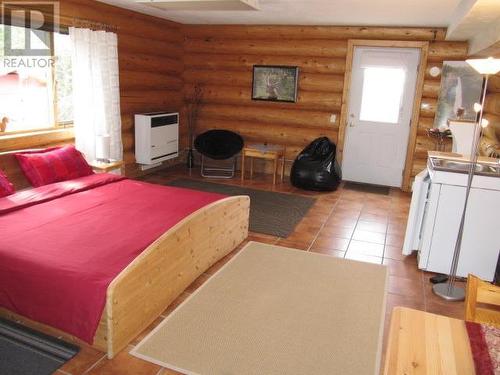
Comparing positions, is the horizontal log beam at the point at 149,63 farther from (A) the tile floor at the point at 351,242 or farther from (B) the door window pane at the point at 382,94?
(B) the door window pane at the point at 382,94

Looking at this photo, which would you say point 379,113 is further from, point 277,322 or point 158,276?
point 158,276

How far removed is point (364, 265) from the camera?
379 centimetres

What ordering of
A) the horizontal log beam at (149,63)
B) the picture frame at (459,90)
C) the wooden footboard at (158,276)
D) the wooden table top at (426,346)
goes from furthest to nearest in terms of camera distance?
1. the horizontal log beam at (149,63)
2. the picture frame at (459,90)
3. the wooden footboard at (158,276)
4. the wooden table top at (426,346)

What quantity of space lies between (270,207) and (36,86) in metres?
2.99

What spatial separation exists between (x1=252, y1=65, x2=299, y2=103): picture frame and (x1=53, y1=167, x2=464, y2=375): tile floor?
4.31 ft

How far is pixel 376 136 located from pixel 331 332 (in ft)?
14.5

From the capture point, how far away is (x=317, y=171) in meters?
6.14

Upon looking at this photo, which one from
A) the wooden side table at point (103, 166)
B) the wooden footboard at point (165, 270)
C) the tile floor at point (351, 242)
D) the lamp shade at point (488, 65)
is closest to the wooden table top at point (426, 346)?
the tile floor at point (351, 242)

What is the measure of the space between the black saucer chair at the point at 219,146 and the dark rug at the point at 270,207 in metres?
0.56

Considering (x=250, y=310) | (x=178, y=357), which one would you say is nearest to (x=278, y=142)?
(x=250, y=310)

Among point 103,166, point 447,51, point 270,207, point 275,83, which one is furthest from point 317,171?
point 103,166

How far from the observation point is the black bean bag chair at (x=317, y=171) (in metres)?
6.13

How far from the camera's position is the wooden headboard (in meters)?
3.92

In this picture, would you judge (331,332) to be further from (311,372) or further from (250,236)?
(250,236)
